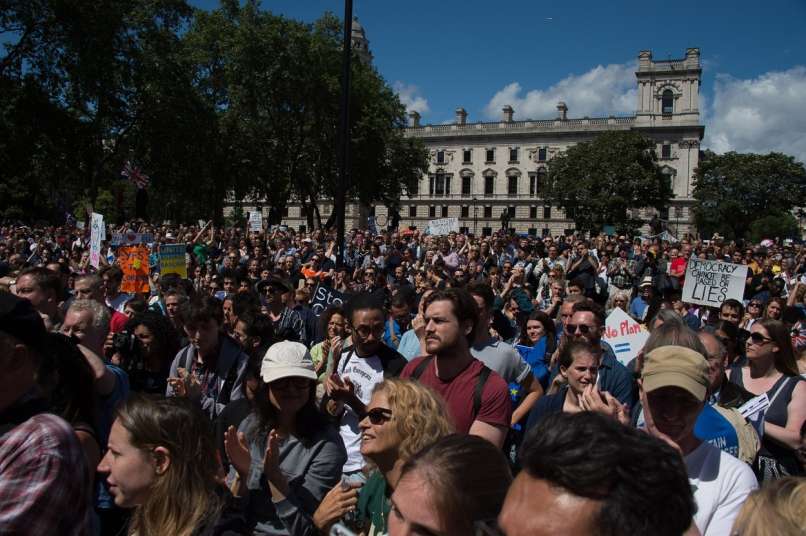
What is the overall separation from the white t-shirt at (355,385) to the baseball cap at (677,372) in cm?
158

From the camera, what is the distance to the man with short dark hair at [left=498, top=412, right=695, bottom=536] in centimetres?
126

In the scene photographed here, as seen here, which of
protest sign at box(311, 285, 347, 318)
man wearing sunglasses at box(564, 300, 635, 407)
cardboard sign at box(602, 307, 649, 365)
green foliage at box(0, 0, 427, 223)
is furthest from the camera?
green foliage at box(0, 0, 427, 223)

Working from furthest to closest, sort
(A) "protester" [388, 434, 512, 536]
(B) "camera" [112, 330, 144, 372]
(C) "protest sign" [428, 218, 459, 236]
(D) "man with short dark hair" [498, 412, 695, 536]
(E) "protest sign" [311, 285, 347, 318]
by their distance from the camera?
(C) "protest sign" [428, 218, 459, 236]
(E) "protest sign" [311, 285, 347, 318]
(B) "camera" [112, 330, 144, 372]
(A) "protester" [388, 434, 512, 536]
(D) "man with short dark hair" [498, 412, 695, 536]

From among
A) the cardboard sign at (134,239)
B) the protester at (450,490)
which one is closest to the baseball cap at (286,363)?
the protester at (450,490)

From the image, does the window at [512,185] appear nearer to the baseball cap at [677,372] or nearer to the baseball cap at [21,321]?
the baseball cap at [677,372]

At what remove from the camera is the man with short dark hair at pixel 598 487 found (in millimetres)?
1264

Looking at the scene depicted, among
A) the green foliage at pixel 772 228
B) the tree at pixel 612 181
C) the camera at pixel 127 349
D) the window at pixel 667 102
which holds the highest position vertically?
the window at pixel 667 102

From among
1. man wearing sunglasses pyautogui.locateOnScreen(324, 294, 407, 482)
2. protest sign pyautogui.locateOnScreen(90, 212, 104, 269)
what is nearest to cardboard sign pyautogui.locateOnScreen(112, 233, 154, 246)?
protest sign pyautogui.locateOnScreen(90, 212, 104, 269)

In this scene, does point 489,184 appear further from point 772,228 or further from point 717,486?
point 717,486

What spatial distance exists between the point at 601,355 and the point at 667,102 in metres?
79.3

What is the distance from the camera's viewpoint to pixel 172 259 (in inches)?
395

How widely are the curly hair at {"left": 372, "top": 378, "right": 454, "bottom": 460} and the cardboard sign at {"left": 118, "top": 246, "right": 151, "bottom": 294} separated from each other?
24.3 ft

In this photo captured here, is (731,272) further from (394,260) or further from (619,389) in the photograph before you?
(394,260)

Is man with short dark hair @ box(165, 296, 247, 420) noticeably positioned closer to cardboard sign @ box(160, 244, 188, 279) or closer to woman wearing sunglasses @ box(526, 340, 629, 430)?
woman wearing sunglasses @ box(526, 340, 629, 430)
